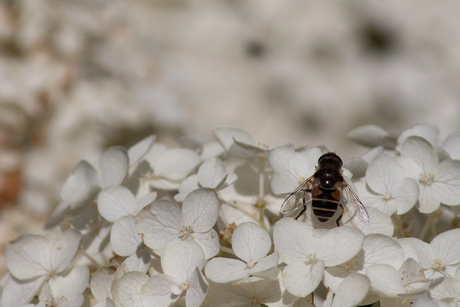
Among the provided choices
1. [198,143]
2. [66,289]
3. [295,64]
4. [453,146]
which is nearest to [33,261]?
[66,289]

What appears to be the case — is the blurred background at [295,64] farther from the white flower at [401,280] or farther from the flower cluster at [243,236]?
the white flower at [401,280]

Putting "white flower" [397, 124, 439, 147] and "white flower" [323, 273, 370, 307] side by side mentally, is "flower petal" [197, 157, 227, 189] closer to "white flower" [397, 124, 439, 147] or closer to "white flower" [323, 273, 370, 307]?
"white flower" [323, 273, 370, 307]

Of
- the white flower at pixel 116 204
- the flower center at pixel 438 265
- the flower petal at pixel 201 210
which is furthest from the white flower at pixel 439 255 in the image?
the white flower at pixel 116 204

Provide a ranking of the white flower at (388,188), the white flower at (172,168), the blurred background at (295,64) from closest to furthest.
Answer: the white flower at (388,188)
the white flower at (172,168)
the blurred background at (295,64)

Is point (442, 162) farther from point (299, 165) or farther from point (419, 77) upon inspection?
point (419, 77)

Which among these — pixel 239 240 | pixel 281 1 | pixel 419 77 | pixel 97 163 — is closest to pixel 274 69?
pixel 281 1

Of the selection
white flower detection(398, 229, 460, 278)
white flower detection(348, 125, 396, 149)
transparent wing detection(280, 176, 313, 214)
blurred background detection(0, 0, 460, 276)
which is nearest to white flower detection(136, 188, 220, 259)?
transparent wing detection(280, 176, 313, 214)
